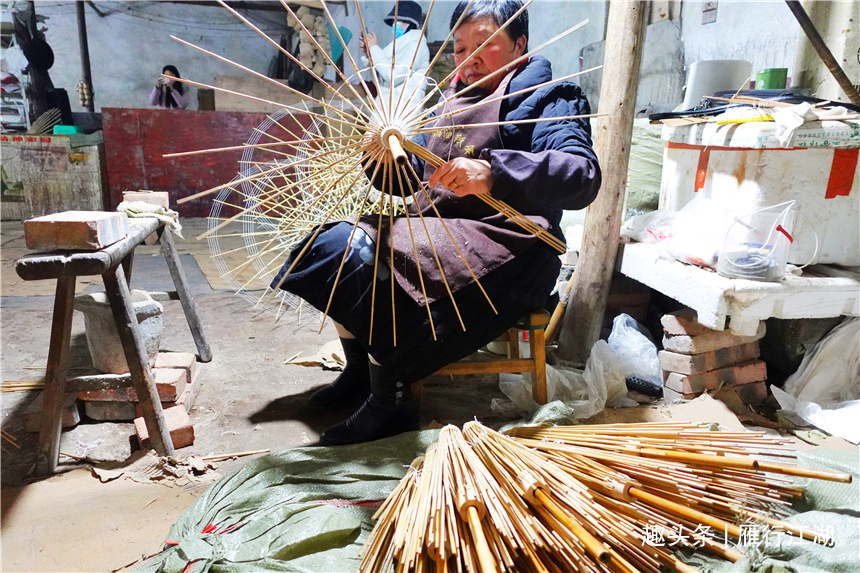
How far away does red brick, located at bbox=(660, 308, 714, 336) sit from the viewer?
215cm

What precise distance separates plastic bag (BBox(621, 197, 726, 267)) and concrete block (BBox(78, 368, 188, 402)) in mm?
1995

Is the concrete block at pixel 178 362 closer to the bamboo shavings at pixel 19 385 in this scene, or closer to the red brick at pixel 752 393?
the bamboo shavings at pixel 19 385

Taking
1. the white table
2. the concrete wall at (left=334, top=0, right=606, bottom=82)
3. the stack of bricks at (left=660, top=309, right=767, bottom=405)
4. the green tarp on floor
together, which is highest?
the concrete wall at (left=334, top=0, right=606, bottom=82)

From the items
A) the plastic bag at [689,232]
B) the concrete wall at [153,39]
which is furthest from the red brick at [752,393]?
the concrete wall at [153,39]

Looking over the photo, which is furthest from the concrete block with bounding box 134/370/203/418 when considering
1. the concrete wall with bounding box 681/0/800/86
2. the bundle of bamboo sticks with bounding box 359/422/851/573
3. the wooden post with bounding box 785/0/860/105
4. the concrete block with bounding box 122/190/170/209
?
the concrete wall with bounding box 681/0/800/86

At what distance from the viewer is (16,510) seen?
1.62 metres

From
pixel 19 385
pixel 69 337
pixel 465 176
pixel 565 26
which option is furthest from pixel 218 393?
pixel 565 26

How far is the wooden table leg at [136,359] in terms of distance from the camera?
185 centimetres

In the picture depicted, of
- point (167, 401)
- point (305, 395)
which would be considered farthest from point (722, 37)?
point (167, 401)

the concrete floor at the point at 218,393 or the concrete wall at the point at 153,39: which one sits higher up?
the concrete wall at the point at 153,39

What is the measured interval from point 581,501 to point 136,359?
1.47m

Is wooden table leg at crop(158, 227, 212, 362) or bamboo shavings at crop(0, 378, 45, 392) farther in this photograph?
wooden table leg at crop(158, 227, 212, 362)

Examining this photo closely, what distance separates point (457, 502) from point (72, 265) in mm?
1267

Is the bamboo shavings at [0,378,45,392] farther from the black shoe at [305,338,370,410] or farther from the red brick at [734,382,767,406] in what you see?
the red brick at [734,382,767,406]
